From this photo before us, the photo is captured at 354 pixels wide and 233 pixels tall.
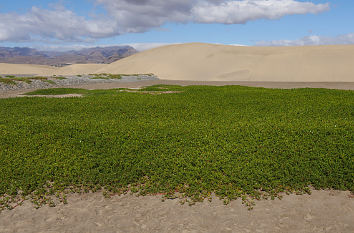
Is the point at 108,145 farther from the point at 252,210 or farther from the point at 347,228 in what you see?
the point at 347,228

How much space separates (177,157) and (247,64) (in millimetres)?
67597

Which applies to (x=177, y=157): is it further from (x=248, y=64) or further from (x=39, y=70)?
(x=39, y=70)

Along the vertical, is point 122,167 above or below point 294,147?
below

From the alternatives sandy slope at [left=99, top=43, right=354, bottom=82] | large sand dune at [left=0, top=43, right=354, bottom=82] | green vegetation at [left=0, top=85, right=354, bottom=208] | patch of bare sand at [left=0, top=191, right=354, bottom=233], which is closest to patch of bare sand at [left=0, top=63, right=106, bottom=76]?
large sand dune at [left=0, top=43, right=354, bottom=82]

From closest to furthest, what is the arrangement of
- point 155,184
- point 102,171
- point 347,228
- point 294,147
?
1. point 347,228
2. point 155,184
3. point 102,171
4. point 294,147

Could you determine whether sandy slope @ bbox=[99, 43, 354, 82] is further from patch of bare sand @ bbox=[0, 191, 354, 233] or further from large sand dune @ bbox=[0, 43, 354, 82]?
patch of bare sand @ bbox=[0, 191, 354, 233]

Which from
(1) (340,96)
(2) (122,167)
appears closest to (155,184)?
(2) (122,167)

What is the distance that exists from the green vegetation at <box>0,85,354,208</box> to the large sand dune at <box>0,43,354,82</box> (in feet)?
173

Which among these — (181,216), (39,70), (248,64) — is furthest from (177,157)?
(39,70)

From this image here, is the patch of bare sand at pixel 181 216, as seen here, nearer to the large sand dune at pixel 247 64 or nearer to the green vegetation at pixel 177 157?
the green vegetation at pixel 177 157

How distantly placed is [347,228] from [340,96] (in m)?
16.0

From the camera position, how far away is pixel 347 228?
23.0 feet

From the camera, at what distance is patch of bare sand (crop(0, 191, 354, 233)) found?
7062 millimetres

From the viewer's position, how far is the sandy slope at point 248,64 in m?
62.7
